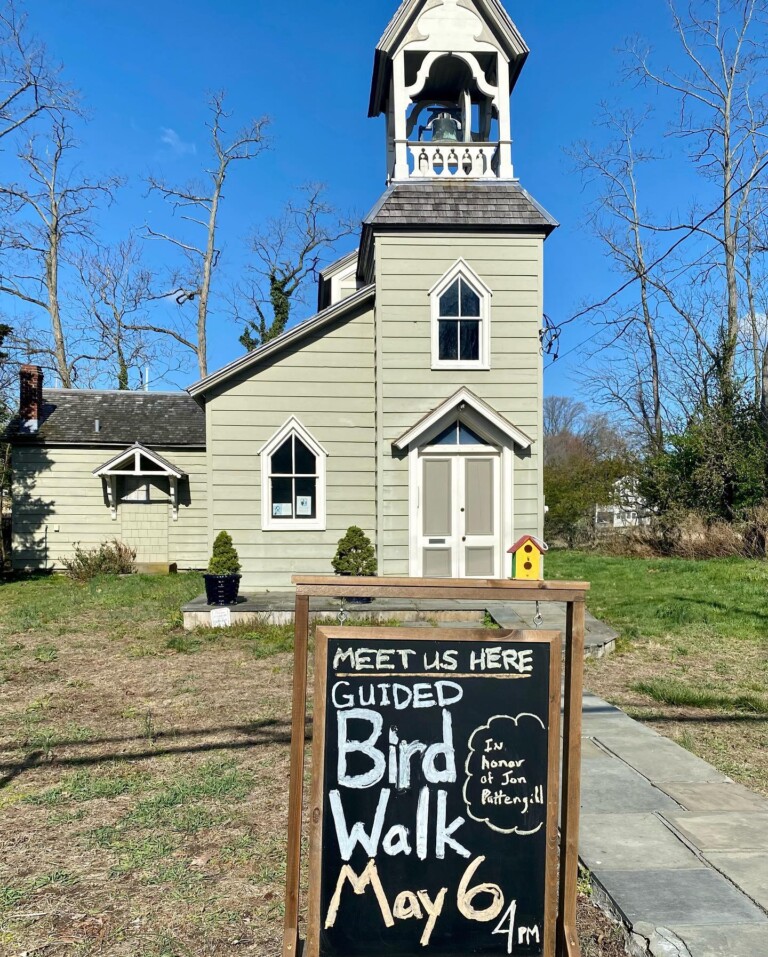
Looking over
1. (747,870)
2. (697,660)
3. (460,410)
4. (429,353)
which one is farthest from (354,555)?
(747,870)

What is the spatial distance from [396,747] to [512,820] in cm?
51

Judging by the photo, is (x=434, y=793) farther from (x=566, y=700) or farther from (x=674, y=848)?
(x=674, y=848)

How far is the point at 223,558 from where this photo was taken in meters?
10.9

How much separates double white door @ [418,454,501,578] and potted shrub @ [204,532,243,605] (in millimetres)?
2998

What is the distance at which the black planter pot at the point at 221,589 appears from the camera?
10430 mm

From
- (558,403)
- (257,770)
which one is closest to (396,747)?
(257,770)

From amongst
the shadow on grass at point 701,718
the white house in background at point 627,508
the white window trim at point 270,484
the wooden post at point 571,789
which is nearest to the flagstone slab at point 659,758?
the shadow on grass at point 701,718

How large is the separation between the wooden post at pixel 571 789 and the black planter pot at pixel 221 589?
326 inches

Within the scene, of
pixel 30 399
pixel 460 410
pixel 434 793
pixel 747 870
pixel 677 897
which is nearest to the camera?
pixel 434 793

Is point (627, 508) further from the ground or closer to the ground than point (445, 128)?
closer to the ground

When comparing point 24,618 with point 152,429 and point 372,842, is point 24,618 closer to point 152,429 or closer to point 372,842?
point 152,429

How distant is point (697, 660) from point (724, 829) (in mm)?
4787

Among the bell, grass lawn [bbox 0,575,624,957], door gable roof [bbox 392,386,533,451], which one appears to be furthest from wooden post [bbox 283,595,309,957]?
the bell

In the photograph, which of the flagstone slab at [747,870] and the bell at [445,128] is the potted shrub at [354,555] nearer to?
the bell at [445,128]
